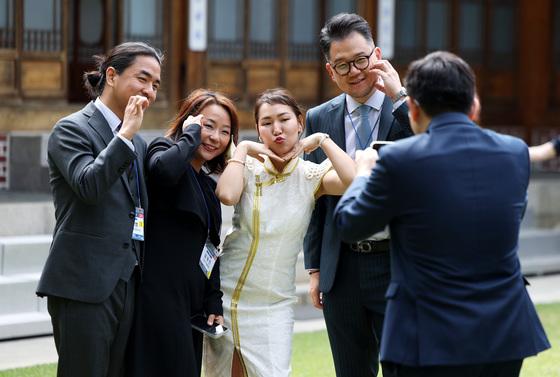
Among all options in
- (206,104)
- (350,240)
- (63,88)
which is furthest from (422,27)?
(350,240)

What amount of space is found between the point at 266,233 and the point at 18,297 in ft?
12.4

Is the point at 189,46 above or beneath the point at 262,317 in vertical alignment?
above

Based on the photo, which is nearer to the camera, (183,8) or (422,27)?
(183,8)

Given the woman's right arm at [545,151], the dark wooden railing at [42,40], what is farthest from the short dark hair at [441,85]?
the dark wooden railing at [42,40]

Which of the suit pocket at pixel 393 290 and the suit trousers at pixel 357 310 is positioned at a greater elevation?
the suit pocket at pixel 393 290

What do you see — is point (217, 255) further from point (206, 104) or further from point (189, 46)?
point (189, 46)

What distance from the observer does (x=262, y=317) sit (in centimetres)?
412

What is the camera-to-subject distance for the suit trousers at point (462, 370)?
298 cm

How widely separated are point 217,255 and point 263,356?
1.43 feet

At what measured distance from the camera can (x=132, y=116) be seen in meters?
3.73

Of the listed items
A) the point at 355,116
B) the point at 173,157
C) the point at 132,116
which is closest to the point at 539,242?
the point at 355,116

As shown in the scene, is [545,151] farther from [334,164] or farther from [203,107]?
[203,107]

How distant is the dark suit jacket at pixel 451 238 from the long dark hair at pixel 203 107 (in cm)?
131

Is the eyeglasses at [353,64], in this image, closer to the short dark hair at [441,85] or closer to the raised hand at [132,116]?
the raised hand at [132,116]
